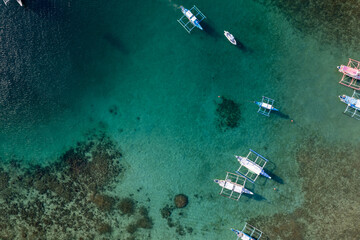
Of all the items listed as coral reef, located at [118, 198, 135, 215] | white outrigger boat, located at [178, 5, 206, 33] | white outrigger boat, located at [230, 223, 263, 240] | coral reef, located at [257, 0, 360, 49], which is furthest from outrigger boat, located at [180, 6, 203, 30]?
white outrigger boat, located at [230, 223, 263, 240]

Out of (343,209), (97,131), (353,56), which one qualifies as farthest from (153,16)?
(343,209)

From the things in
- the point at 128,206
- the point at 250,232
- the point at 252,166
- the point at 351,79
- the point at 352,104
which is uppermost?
the point at 351,79

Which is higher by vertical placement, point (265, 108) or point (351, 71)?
point (351, 71)

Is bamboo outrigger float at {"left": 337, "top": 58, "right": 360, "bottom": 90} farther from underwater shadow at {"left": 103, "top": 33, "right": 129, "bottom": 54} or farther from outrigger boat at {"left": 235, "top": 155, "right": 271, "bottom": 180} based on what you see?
underwater shadow at {"left": 103, "top": 33, "right": 129, "bottom": 54}

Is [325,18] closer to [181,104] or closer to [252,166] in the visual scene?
[252,166]

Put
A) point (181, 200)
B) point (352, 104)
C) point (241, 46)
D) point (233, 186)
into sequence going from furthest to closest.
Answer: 1. point (181, 200)
2. point (241, 46)
3. point (233, 186)
4. point (352, 104)

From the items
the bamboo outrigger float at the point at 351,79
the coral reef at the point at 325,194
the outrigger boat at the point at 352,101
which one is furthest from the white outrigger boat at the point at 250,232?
the bamboo outrigger float at the point at 351,79

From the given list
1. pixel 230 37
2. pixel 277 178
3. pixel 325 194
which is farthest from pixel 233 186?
pixel 230 37

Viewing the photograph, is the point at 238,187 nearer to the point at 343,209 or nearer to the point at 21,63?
the point at 343,209
